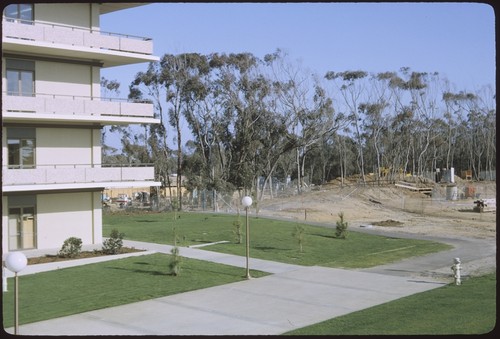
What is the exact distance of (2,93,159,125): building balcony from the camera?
17438mm

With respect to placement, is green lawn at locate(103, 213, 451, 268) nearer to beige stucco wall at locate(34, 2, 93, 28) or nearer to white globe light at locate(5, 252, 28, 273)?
beige stucco wall at locate(34, 2, 93, 28)

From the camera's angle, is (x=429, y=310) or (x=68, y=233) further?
(x=68, y=233)

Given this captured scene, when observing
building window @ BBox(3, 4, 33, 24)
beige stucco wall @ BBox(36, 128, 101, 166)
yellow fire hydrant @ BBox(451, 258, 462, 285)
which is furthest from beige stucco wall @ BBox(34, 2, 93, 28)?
yellow fire hydrant @ BBox(451, 258, 462, 285)

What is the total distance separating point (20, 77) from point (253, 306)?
11.4 m

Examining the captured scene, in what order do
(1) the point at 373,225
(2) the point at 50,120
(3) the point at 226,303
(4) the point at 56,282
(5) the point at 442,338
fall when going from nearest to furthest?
(5) the point at 442,338
(3) the point at 226,303
(4) the point at 56,282
(2) the point at 50,120
(1) the point at 373,225

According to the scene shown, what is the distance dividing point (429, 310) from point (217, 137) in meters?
39.2

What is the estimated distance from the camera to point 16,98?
1738cm

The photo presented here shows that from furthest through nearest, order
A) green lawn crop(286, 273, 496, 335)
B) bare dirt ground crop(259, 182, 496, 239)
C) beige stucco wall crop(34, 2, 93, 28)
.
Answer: bare dirt ground crop(259, 182, 496, 239), beige stucco wall crop(34, 2, 93, 28), green lawn crop(286, 273, 496, 335)

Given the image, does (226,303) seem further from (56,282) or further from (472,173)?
(472,173)

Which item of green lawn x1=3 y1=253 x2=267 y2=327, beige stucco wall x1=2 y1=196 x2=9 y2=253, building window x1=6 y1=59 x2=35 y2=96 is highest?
building window x1=6 y1=59 x2=35 y2=96

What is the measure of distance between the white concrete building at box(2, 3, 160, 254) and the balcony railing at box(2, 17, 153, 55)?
1.2 inches

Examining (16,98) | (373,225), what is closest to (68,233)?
(16,98)

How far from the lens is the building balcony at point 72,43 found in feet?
57.0

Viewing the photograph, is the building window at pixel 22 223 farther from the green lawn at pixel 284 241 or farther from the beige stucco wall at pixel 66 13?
the beige stucco wall at pixel 66 13
